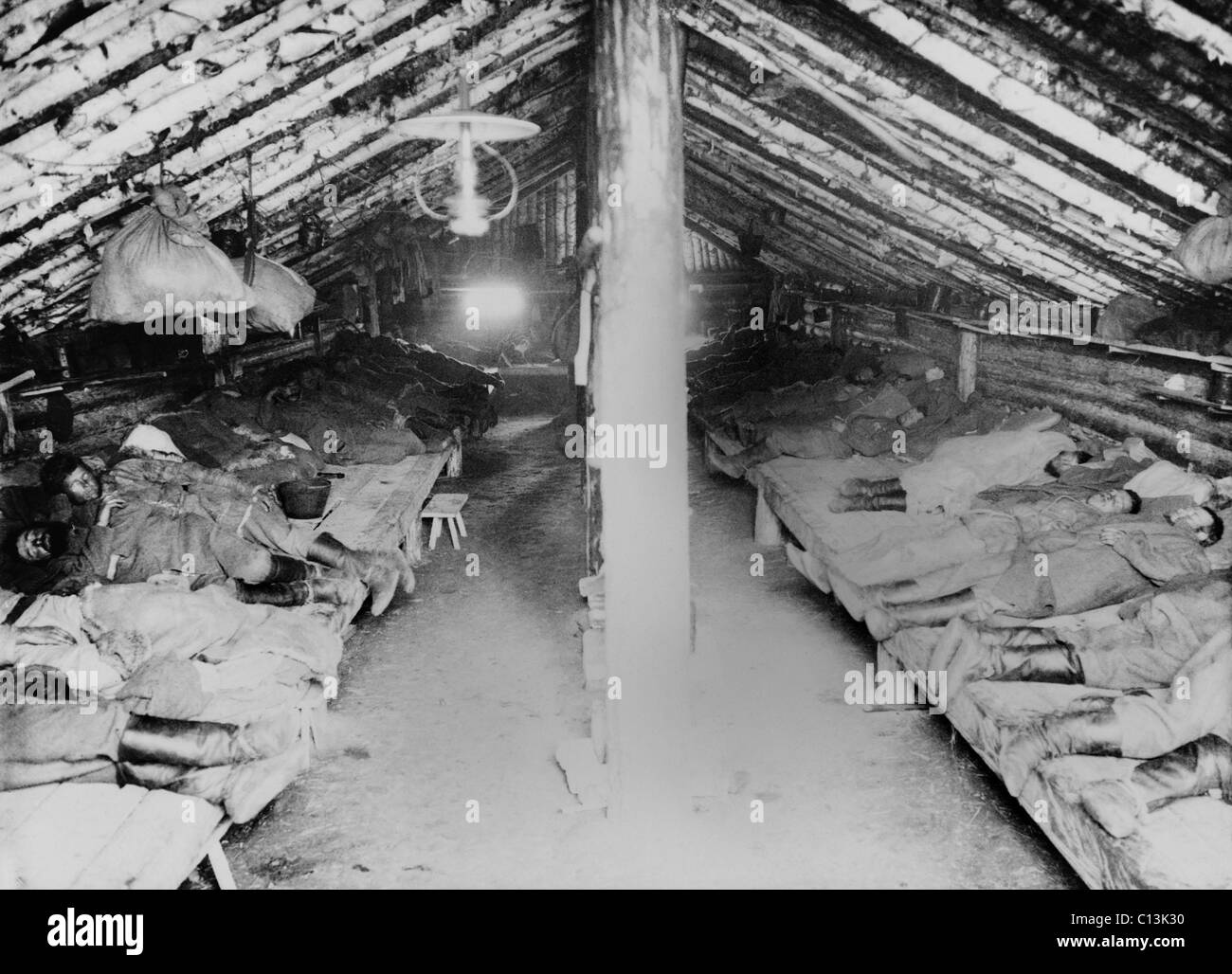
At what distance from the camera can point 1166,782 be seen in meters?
3.39

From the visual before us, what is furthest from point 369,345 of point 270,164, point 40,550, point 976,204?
point 976,204

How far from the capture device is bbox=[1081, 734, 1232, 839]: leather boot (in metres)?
3.26

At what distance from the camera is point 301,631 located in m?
4.75

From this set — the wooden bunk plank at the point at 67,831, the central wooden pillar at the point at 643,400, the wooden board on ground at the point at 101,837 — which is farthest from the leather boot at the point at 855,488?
the wooden bunk plank at the point at 67,831

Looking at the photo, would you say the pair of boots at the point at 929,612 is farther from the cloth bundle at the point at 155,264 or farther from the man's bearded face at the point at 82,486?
the man's bearded face at the point at 82,486

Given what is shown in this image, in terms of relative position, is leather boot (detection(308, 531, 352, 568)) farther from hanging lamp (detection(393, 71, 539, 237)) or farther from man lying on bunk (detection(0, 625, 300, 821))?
hanging lamp (detection(393, 71, 539, 237))

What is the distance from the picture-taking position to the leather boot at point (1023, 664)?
424 cm

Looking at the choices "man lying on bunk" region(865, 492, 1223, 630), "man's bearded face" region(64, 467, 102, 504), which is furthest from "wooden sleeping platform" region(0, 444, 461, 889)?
"man lying on bunk" region(865, 492, 1223, 630)

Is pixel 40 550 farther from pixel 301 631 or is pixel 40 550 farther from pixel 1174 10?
pixel 1174 10

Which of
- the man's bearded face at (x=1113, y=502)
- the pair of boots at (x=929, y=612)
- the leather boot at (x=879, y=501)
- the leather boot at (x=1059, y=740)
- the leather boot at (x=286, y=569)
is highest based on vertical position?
the leather boot at (x=879, y=501)

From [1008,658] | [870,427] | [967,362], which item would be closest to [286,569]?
[1008,658]

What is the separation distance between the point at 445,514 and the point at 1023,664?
5.17m

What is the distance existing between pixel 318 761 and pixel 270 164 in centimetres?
358

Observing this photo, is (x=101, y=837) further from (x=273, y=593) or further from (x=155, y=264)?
(x=155, y=264)
